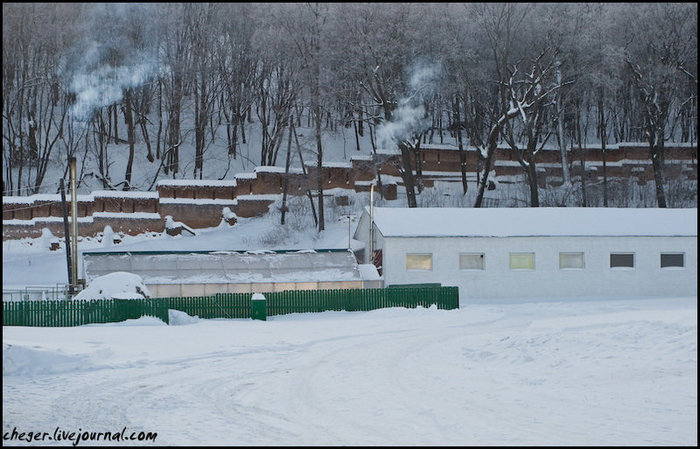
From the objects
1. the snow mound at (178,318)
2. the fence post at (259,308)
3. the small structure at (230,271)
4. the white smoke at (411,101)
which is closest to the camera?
the snow mound at (178,318)

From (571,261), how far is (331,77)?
75.1ft

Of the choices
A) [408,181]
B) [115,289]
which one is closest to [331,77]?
[408,181]

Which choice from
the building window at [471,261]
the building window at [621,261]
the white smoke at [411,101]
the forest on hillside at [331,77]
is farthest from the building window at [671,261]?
the white smoke at [411,101]

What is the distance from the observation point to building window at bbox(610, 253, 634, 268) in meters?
40.9

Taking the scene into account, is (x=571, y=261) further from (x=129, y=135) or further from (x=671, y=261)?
(x=129, y=135)

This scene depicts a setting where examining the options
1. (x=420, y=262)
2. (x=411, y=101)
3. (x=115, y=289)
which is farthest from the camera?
(x=411, y=101)

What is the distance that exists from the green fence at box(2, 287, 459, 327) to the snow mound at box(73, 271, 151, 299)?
498mm

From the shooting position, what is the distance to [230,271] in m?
36.3

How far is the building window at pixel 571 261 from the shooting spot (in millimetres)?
40594

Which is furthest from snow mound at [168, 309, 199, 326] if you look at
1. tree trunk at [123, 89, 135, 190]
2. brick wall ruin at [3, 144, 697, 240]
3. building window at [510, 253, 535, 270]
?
tree trunk at [123, 89, 135, 190]

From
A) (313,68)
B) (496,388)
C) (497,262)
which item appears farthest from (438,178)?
(496,388)

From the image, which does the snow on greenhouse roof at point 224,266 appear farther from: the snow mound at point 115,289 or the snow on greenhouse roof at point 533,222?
the snow mound at point 115,289

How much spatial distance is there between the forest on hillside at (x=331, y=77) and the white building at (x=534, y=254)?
39.0 ft

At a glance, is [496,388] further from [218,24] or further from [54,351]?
[218,24]
